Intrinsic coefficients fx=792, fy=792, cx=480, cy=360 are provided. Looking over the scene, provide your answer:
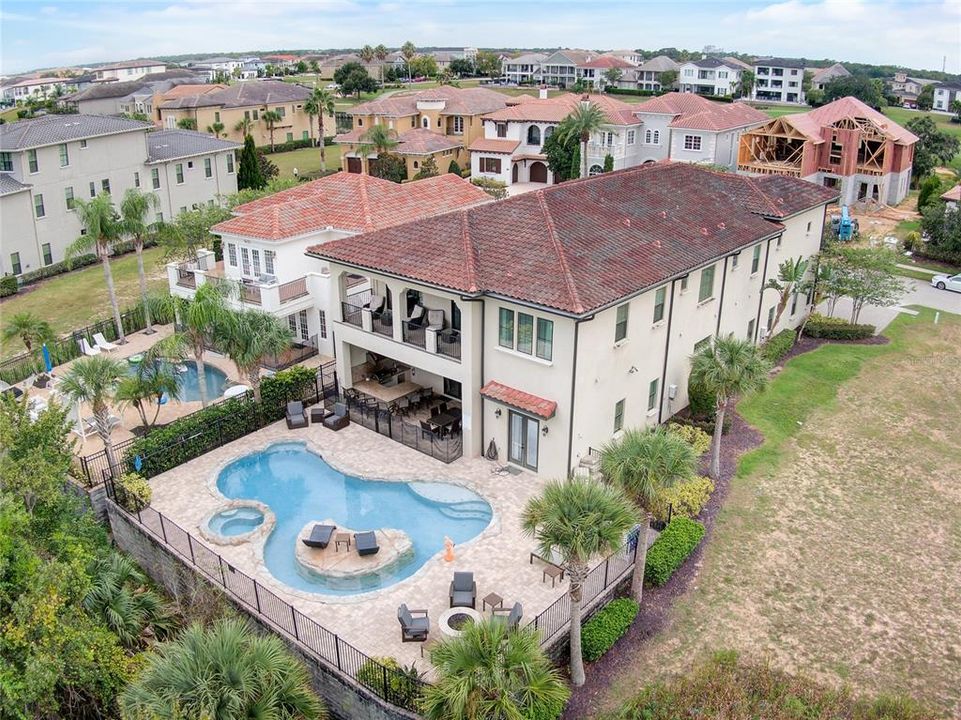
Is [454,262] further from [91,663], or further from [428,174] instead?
[428,174]

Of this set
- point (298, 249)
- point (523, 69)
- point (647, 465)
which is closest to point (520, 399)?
point (647, 465)

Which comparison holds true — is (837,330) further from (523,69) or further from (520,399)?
(523,69)

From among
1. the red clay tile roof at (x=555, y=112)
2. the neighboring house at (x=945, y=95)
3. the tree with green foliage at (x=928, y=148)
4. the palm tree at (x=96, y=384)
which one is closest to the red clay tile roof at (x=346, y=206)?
the palm tree at (x=96, y=384)

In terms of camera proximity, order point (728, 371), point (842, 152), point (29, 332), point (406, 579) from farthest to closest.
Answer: point (842, 152) < point (29, 332) < point (728, 371) < point (406, 579)

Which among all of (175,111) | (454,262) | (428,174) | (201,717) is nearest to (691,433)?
(454,262)

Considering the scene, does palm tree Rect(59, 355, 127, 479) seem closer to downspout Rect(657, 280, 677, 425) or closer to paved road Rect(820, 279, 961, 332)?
downspout Rect(657, 280, 677, 425)

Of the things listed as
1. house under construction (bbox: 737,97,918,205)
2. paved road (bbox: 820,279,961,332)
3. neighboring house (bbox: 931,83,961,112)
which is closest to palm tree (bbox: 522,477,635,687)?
paved road (bbox: 820,279,961,332)
